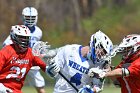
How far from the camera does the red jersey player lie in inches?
405

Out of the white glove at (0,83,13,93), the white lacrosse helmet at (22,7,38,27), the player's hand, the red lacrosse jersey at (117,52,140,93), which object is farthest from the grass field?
the red lacrosse jersey at (117,52,140,93)

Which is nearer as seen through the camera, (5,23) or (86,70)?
(86,70)

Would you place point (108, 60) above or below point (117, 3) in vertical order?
above

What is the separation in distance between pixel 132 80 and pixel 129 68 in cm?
26

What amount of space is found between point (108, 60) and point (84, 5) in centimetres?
2978

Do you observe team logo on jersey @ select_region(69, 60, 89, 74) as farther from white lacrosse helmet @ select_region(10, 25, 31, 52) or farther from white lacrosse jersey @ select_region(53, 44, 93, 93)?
white lacrosse helmet @ select_region(10, 25, 31, 52)

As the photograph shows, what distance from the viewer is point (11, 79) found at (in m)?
10.4

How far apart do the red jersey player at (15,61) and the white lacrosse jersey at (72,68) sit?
70 cm

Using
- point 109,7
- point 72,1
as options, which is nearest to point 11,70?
point 72,1

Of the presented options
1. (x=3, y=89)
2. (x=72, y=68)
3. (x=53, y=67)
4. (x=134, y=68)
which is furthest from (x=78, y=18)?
(x=134, y=68)

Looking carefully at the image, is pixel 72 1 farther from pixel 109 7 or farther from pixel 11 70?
pixel 11 70

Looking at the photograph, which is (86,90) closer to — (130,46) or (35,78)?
(130,46)

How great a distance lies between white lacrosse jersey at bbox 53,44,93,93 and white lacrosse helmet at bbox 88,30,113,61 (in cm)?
36

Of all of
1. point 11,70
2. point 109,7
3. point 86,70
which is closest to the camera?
point 86,70
